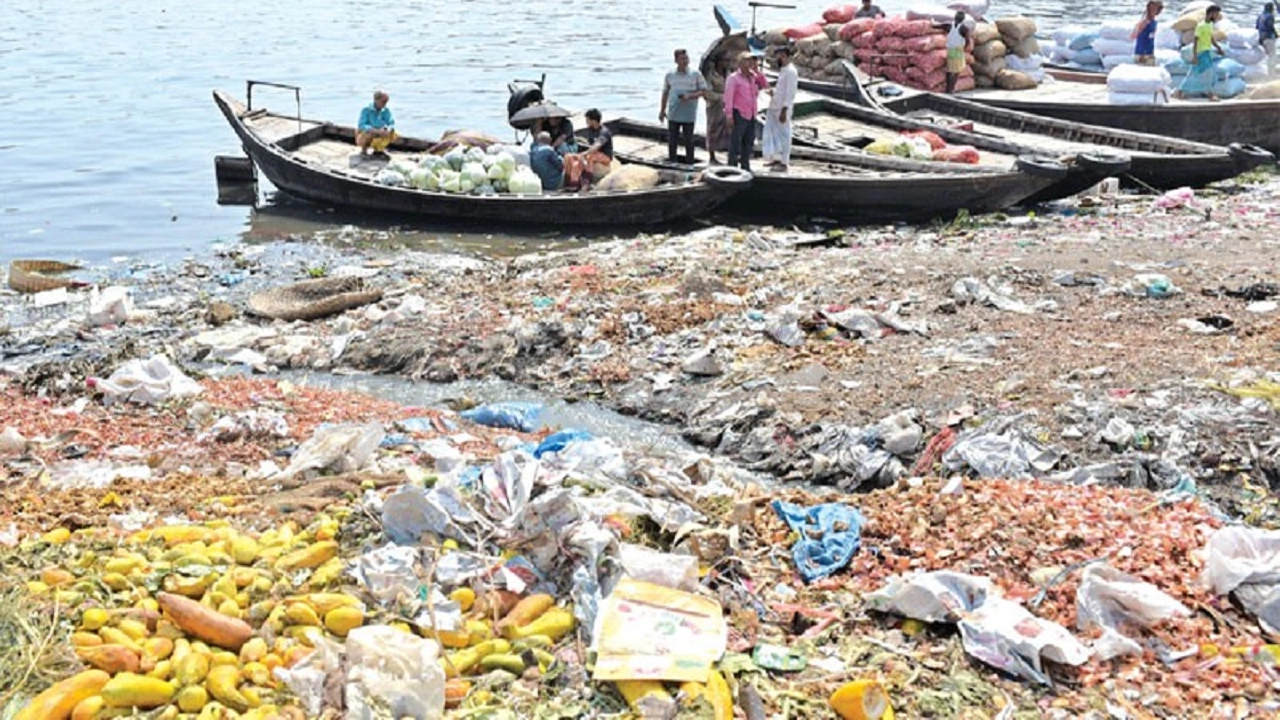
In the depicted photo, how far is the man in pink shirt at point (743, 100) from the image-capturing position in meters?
14.0

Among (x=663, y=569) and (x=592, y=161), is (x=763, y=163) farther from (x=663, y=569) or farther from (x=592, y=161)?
(x=663, y=569)

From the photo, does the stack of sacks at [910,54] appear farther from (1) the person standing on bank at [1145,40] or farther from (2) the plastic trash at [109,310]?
(2) the plastic trash at [109,310]

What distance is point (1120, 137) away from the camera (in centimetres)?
1573

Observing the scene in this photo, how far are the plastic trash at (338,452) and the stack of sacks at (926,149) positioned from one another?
1038cm

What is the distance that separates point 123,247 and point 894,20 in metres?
11.7

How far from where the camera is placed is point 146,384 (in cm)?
820

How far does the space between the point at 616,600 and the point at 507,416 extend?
3959mm

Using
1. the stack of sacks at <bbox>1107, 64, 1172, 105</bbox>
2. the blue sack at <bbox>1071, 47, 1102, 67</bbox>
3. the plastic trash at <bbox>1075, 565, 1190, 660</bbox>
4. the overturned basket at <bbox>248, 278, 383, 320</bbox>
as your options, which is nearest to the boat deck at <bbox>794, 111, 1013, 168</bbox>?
the stack of sacks at <bbox>1107, 64, 1172, 105</bbox>

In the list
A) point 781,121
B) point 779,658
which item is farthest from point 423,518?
point 781,121

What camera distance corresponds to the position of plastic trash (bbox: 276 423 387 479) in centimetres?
582

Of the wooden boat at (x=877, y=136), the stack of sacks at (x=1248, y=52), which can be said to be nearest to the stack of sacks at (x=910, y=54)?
the wooden boat at (x=877, y=136)

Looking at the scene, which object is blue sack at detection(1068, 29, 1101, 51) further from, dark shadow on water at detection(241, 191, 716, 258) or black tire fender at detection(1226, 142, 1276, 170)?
dark shadow on water at detection(241, 191, 716, 258)

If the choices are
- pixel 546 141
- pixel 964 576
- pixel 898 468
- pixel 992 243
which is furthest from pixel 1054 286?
pixel 546 141

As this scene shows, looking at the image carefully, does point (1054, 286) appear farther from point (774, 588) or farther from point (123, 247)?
point (123, 247)
